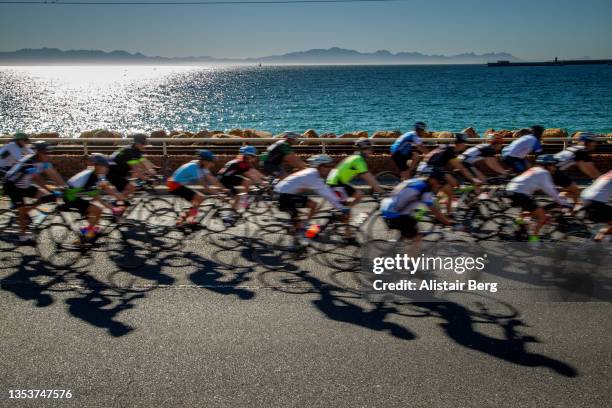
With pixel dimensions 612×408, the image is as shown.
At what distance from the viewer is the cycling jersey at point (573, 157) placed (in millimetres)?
8883

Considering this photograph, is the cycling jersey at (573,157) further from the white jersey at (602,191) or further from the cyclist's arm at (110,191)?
the cyclist's arm at (110,191)

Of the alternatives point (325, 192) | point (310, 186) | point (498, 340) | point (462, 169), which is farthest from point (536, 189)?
point (310, 186)

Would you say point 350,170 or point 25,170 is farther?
point 25,170

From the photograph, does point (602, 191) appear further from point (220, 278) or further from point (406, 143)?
point (220, 278)

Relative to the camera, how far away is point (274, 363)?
17.6 ft

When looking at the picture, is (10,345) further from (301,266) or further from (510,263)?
A: (510,263)

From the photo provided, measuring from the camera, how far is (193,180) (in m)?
9.19

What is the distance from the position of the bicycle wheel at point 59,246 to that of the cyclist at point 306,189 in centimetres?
373

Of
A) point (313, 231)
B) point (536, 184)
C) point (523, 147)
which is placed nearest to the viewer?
point (536, 184)

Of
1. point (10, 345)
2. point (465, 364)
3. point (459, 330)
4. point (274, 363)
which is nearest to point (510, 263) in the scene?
point (459, 330)

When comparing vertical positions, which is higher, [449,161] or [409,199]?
[449,161]

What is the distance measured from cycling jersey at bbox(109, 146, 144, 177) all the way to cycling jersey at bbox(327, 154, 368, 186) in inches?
157

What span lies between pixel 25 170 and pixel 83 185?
120cm

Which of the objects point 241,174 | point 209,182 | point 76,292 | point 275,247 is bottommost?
point 76,292
